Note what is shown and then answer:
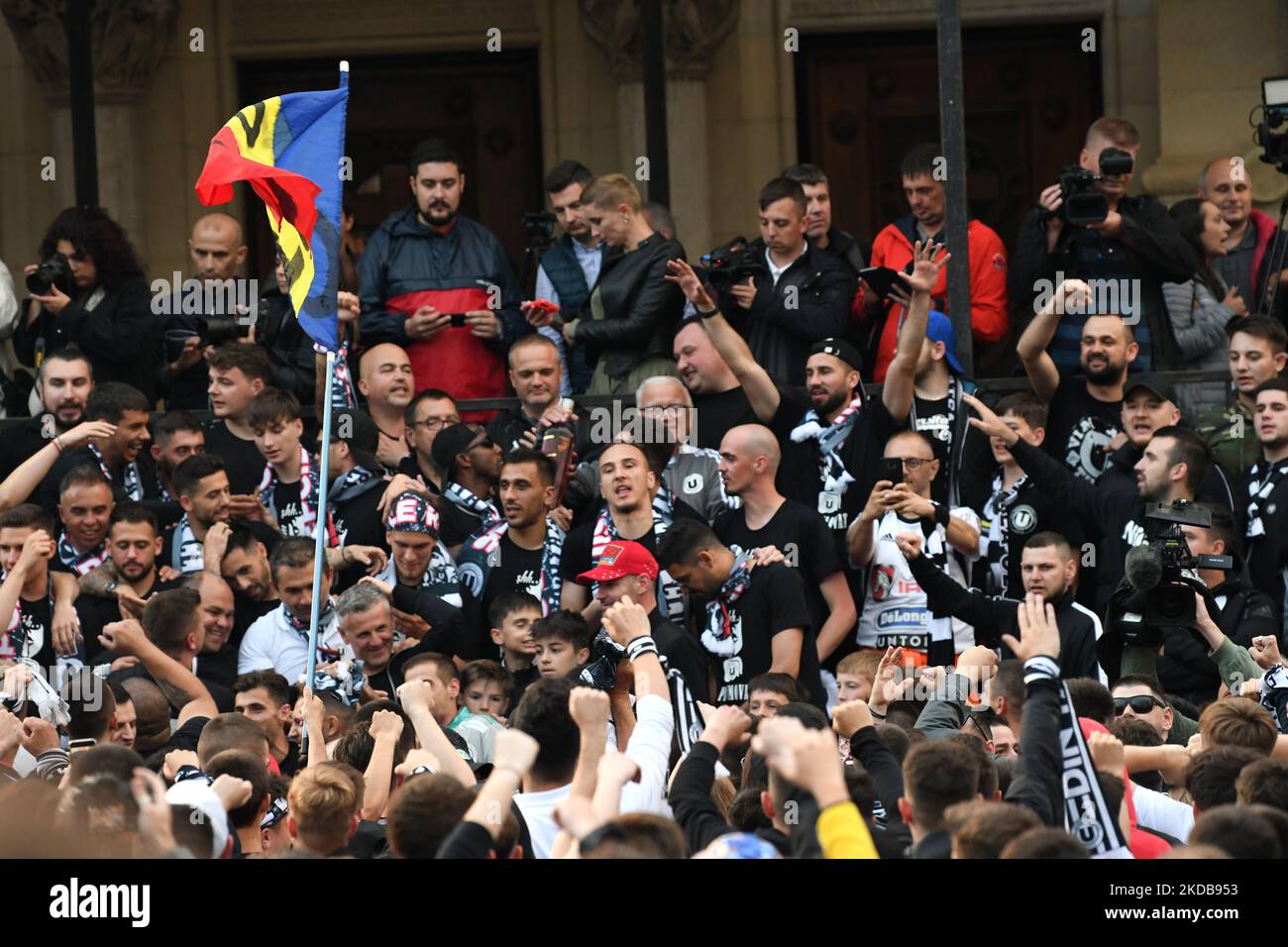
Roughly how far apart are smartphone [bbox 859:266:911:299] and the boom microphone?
1.95 meters

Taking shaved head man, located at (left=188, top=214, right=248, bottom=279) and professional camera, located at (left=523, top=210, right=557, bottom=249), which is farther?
shaved head man, located at (left=188, top=214, right=248, bottom=279)

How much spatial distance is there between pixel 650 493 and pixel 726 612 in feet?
2.02

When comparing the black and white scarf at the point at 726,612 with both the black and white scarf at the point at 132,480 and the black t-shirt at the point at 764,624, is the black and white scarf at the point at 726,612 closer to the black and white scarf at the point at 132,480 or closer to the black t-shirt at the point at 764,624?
the black t-shirt at the point at 764,624

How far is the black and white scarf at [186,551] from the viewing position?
9750 millimetres

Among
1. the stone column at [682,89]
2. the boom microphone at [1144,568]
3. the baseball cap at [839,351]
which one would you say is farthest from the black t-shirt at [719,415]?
the stone column at [682,89]

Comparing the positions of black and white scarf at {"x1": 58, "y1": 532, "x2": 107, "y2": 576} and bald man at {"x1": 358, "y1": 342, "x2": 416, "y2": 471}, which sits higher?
bald man at {"x1": 358, "y1": 342, "x2": 416, "y2": 471}

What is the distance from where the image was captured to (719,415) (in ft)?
33.0

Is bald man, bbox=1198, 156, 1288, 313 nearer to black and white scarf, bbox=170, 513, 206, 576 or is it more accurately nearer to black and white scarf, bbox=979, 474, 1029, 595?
black and white scarf, bbox=979, 474, 1029, 595

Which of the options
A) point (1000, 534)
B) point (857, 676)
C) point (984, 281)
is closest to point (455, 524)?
point (857, 676)

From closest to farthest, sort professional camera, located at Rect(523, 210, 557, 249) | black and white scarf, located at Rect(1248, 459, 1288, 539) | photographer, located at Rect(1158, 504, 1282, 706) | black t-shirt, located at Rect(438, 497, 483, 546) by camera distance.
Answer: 1. photographer, located at Rect(1158, 504, 1282, 706)
2. black and white scarf, located at Rect(1248, 459, 1288, 539)
3. black t-shirt, located at Rect(438, 497, 483, 546)
4. professional camera, located at Rect(523, 210, 557, 249)

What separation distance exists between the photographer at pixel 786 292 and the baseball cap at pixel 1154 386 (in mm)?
1240

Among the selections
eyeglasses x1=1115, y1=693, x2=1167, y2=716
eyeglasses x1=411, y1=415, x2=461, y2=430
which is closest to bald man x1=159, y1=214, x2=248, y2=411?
eyeglasses x1=411, y1=415, x2=461, y2=430

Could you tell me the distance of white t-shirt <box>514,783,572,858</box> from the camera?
6.13 m

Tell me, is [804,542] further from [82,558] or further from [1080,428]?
[82,558]
